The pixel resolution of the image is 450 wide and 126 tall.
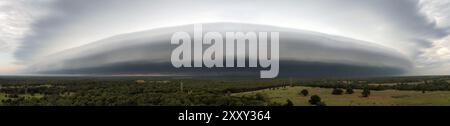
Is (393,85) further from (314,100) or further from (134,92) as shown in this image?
(134,92)

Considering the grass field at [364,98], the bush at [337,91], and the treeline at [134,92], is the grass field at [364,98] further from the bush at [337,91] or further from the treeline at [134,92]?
the treeline at [134,92]

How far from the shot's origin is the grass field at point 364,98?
1919 cm

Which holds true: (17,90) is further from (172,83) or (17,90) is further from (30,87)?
(172,83)

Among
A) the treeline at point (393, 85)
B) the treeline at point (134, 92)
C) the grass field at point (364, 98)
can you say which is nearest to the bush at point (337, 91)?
the grass field at point (364, 98)

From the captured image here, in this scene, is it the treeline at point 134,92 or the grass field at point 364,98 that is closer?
the grass field at point 364,98

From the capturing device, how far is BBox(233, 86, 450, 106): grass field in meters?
19.2

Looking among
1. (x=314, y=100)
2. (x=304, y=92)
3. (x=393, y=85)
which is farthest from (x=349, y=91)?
(x=393, y=85)

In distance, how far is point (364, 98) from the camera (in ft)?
67.5
